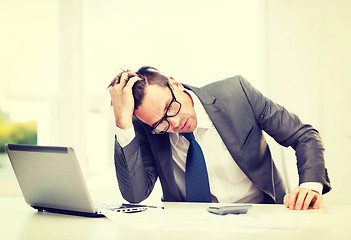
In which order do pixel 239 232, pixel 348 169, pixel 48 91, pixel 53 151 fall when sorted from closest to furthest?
pixel 239 232 → pixel 53 151 → pixel 348 169 → pixel 48 91

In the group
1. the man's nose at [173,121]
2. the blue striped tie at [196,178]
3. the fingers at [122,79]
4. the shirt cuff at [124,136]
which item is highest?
the fingers at [122,79]

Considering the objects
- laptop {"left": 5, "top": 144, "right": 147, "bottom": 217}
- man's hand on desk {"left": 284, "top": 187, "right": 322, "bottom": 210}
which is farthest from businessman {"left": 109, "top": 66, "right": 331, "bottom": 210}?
laptop {"left": 5, "top": 144, "right": 147, "bottom": 217}

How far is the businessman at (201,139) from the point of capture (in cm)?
171

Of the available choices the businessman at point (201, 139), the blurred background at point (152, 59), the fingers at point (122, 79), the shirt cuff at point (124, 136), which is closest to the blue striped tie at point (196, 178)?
the businessman at point (201, 139)

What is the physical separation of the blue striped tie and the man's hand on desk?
0.52m

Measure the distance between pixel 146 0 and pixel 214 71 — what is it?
79cm

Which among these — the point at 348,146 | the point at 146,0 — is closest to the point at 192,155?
the point at 348,146

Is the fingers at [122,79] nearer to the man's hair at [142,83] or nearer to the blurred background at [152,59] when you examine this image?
the man's hair at [142,83]

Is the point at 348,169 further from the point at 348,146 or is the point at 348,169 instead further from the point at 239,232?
the point at 239,232

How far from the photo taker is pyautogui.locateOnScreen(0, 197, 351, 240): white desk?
35.0 inches

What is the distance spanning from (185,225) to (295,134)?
2.99 ft

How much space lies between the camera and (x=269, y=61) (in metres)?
2.87

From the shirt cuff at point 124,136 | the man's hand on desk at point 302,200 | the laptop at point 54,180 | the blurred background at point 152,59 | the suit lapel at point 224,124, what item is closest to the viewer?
the laptop at point 54,180

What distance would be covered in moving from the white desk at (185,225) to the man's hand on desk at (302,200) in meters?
0.03
